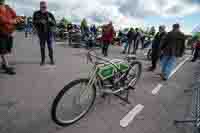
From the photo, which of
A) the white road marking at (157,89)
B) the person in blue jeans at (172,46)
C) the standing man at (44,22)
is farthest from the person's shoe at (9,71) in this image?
the person in blue jeans at (172,46)

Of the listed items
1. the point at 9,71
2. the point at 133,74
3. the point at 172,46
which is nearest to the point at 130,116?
the point at 133,74

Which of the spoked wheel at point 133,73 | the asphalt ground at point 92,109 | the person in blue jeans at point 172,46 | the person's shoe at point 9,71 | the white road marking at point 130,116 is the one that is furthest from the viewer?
the person in blue jeans at point 172,46

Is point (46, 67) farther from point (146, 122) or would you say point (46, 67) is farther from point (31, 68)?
point (146, 122)

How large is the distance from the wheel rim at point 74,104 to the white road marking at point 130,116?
2.36ft

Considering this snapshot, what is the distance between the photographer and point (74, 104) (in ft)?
9.29

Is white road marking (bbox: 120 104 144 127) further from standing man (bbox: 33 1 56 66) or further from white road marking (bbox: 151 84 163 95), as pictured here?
standing man (bbox: 33 1 56 66)

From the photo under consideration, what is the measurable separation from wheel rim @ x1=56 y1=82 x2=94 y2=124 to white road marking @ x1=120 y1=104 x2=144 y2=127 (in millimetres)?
718

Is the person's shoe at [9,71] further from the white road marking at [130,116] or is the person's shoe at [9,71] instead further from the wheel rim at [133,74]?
the white road marking at [130,116]

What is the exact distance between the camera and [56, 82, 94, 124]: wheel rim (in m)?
2.61

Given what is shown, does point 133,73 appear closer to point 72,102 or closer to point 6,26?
point 72,102

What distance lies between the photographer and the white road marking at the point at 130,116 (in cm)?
280

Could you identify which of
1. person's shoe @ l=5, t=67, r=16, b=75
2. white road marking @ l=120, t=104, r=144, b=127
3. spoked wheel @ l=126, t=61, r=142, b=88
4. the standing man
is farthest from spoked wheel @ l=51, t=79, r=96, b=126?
the standing man

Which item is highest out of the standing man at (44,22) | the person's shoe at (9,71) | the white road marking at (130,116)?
the standing man at (44,22)

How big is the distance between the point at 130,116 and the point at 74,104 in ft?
3.75
